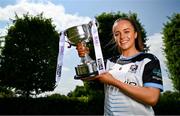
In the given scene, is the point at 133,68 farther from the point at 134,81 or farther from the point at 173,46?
the point at 173,46

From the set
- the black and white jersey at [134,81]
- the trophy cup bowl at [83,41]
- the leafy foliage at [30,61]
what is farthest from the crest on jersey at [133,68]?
the leafy foliage at [30,61]

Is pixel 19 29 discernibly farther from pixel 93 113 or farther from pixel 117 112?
pixel 117 112

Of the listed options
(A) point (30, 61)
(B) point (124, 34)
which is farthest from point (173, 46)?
(B) point (124, 34)

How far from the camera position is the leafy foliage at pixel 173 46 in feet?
104

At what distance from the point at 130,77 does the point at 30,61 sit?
27189 millimetres

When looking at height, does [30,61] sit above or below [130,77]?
above

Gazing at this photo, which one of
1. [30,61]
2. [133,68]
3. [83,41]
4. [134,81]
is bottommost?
[134,81]

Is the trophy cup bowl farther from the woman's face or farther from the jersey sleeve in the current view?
the jersey sleeve

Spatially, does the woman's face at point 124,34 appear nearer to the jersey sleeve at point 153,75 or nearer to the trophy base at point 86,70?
the jersey sleeve at point 153,75

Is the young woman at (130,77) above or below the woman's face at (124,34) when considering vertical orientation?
below

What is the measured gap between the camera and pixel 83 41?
326 centimetres

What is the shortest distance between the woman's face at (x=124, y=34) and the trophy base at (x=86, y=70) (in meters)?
0.46

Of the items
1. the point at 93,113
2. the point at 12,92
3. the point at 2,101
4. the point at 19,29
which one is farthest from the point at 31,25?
the point at 93,113

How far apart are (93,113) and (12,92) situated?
9.18 meters
